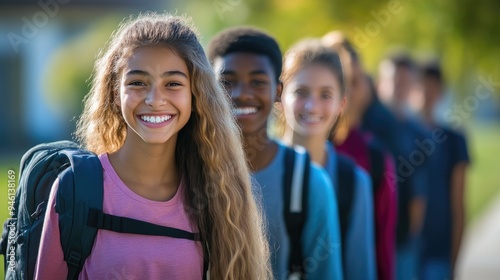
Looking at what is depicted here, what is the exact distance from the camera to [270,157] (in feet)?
14.1

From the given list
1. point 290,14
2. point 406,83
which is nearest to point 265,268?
point 406,83

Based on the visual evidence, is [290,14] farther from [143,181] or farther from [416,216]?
[143,181]

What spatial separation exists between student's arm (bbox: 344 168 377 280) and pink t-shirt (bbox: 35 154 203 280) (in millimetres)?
1412

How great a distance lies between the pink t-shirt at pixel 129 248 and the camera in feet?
10.4

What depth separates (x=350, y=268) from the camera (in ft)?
15.3

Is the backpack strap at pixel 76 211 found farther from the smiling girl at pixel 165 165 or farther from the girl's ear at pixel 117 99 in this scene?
the girl's ear at pixel 117 99

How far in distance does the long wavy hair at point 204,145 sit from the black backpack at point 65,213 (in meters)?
0.17

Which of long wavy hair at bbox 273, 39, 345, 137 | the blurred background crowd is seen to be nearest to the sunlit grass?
the blurred background crowd

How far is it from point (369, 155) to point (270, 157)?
138 centimetres

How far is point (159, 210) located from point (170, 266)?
216mm

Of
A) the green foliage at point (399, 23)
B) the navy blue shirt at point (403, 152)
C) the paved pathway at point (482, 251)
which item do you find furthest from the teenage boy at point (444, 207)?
the green foliage at point (399, 23)

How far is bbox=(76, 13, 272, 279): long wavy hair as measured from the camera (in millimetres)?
3498

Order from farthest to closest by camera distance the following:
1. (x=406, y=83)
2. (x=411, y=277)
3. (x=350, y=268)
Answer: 1. (x=406, y=83)
2. (x=411, y=277)
3. (x=350, y=268)

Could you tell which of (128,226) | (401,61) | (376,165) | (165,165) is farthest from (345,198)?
(401,61)
